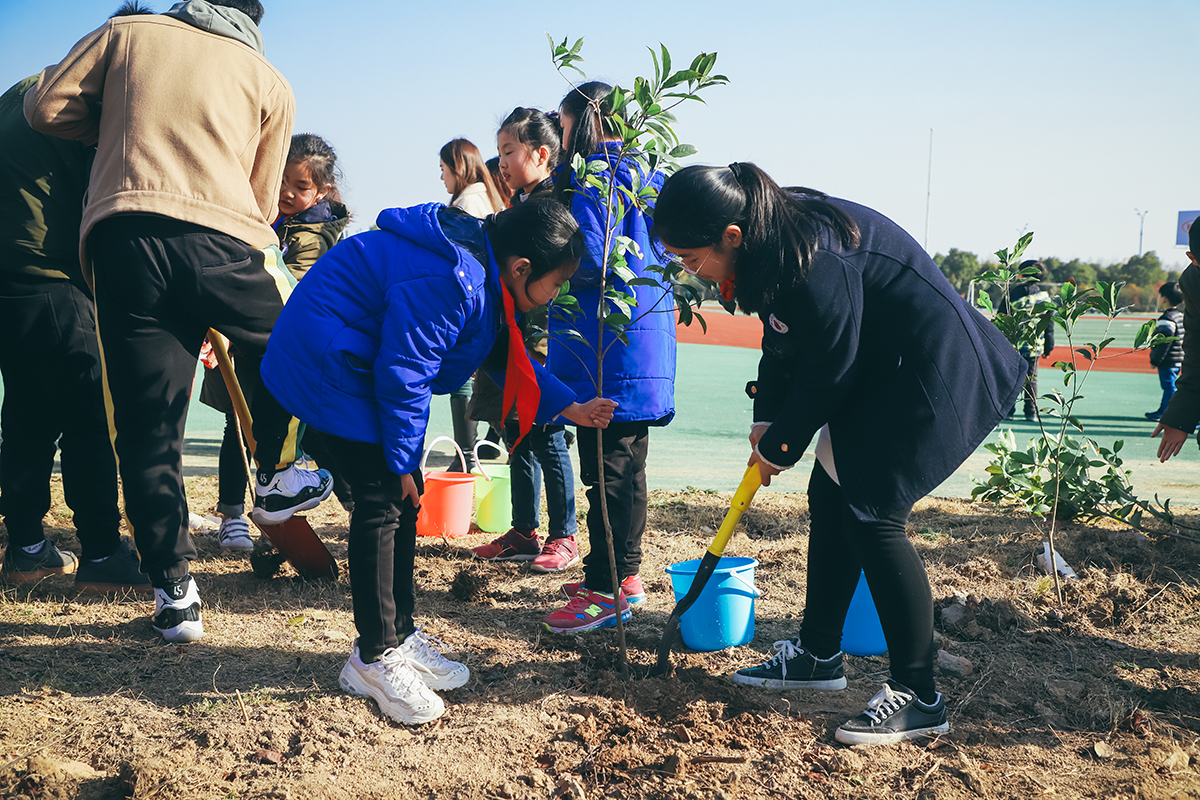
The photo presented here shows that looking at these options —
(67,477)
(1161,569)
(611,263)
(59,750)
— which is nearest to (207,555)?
(67,477)

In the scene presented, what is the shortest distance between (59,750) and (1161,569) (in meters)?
4.03

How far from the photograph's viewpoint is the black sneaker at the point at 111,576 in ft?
10.7

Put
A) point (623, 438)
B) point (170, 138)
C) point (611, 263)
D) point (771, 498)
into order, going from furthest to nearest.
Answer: point (771, 498) → point (623, 438) → point (170, 138) → point (611, 263)

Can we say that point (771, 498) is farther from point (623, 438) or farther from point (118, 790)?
point (118, 790)

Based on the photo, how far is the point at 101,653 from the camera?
2750 mm

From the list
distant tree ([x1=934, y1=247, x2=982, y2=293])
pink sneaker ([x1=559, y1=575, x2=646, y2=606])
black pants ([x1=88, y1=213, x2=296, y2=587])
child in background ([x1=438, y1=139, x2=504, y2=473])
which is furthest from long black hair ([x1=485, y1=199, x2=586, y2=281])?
distant tree ([x1=934, y1=247, x2=982, y2=293])

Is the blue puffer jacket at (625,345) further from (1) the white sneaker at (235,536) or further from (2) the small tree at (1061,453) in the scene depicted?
(1) the white sneaker at (235,536)

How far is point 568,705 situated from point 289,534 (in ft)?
4.58

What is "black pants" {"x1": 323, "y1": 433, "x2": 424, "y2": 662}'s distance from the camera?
234 centimetres

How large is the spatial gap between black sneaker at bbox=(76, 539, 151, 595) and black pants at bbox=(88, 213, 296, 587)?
58 cm

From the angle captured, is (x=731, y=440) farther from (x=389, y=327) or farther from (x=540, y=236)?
(x=389, y=327)

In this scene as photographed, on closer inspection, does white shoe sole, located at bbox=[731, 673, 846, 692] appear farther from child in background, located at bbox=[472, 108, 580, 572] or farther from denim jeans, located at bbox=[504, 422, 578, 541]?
denim jeans, located at bbox=[504, 422, 578, 541]

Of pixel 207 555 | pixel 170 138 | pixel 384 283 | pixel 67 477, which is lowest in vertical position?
pixel 207 555

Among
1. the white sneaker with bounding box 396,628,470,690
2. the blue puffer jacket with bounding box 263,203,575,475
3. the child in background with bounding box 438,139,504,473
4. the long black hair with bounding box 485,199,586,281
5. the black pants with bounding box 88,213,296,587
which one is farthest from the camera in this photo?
the child in background with bounding box 438,139,504,473
